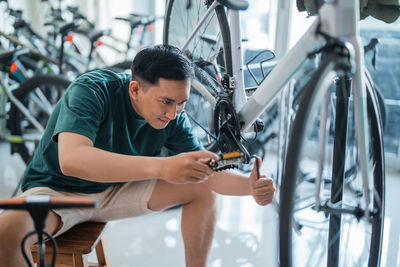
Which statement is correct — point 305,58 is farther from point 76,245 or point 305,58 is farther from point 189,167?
point 76,245

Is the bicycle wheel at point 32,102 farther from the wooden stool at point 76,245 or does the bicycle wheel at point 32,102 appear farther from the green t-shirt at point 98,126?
the wooden stool at point 76,245

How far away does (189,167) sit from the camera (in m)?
0.87

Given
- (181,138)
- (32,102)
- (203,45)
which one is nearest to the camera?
(181,138)

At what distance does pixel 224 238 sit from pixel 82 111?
0.97m

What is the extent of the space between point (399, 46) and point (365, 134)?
1871mm

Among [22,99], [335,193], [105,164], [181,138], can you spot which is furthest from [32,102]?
[335,193]

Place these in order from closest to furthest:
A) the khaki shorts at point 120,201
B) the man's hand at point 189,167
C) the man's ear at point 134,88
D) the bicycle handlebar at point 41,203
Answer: the bicycle handlebar at point 41,203
the man's hand at point 189,167
the man's ear at point 134,88
the khaki shorts at point 120,201

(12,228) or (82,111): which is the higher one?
(82,111)

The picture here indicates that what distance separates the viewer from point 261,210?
2059mm

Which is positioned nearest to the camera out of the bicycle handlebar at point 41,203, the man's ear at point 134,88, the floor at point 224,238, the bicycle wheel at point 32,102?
the bicycle handlebar at point 41,203

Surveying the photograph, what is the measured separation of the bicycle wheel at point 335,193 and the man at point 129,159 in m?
0.16

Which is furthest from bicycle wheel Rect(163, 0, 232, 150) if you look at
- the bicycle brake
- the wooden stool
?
the wooden stool

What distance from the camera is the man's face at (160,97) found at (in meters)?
1.03

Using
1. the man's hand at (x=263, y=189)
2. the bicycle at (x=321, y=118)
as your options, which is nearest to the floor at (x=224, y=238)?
the bicycle at (x=321, y=118)
